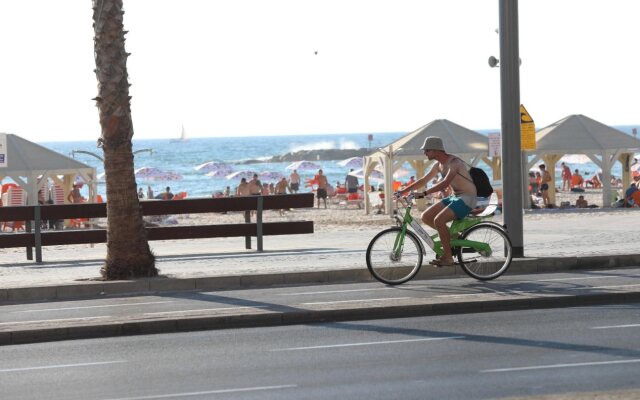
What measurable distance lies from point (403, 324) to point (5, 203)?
2811cm

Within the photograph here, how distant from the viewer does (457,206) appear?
13.9 m

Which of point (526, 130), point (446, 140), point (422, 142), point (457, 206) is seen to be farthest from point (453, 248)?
point (446, 140)

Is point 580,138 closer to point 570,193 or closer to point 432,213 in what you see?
point 570,193

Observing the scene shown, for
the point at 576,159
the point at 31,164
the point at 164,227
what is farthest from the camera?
the point at 576,159

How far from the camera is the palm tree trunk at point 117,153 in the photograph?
1530 cm

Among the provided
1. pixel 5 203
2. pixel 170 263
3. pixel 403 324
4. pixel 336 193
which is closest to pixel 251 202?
pixel 170 263

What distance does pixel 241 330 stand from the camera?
11.4 metres

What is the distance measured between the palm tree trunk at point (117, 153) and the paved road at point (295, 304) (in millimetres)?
1170

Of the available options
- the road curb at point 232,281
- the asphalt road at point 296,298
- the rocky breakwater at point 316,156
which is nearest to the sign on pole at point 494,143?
the road curb at point 232,281

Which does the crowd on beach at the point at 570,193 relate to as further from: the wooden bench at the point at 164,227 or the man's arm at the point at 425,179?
the man's arm at the point at 425,179

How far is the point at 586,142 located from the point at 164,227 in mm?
20540

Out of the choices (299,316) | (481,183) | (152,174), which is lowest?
(299,316)

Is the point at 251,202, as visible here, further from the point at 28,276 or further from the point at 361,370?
the point at 361,370

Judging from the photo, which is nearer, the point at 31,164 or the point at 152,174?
the point at 31,164
